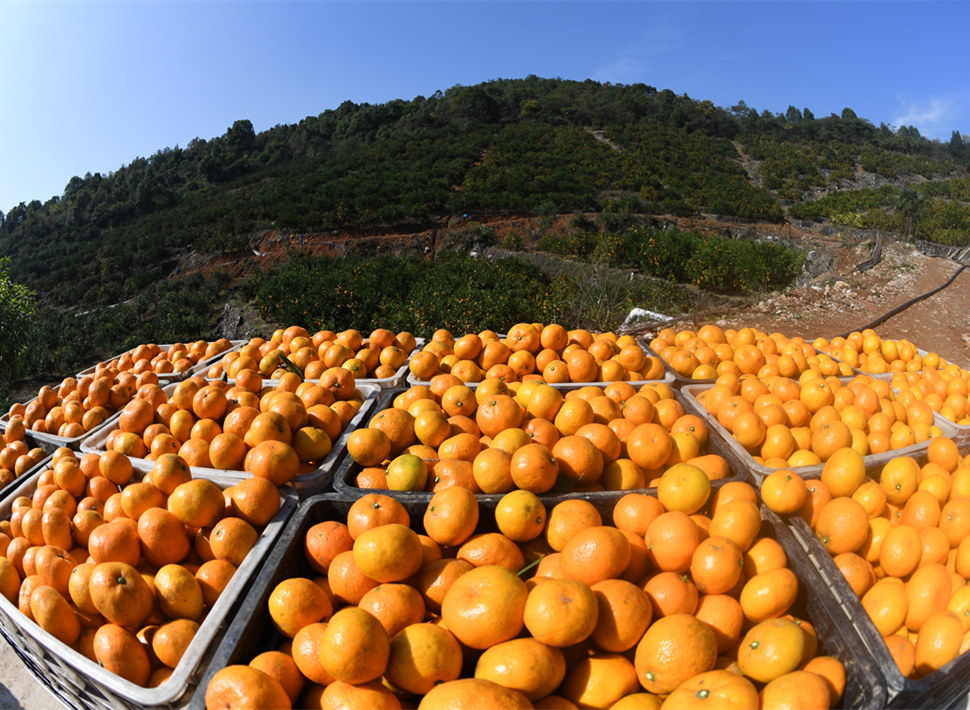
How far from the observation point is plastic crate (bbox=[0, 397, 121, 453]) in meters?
3.20

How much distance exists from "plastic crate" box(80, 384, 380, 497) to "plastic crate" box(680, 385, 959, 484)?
193 cm

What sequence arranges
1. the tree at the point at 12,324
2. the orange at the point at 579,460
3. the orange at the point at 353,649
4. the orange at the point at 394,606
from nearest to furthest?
the orange at the point at 353,649 → the orange at the point at 394,606 → the orange at the point at 579,460 → the tree at the point at 12,324

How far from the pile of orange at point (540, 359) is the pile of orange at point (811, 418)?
0.50 meters

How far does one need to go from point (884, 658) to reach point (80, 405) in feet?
15.1

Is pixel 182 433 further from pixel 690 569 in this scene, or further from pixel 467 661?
pixel 690 569

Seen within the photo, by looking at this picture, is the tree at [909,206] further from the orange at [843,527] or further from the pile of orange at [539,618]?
the pile of orange at [539,618]

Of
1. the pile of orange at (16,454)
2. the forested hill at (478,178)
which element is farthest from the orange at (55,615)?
the forested hill at (478,178)

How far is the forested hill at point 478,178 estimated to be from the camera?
1038 inches

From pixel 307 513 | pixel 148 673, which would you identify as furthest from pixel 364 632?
pixel 148 673

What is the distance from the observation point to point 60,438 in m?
3.26

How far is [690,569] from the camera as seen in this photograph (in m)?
1.75

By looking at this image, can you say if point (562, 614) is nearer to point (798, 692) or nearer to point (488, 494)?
point (798, 692)

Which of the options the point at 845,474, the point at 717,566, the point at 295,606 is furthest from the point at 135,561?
the point at 845,474

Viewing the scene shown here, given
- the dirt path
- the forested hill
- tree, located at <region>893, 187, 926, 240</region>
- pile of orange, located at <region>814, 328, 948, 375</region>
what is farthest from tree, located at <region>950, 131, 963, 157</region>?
pile of orange, located at <region>814, 328, 948, 375</region>
